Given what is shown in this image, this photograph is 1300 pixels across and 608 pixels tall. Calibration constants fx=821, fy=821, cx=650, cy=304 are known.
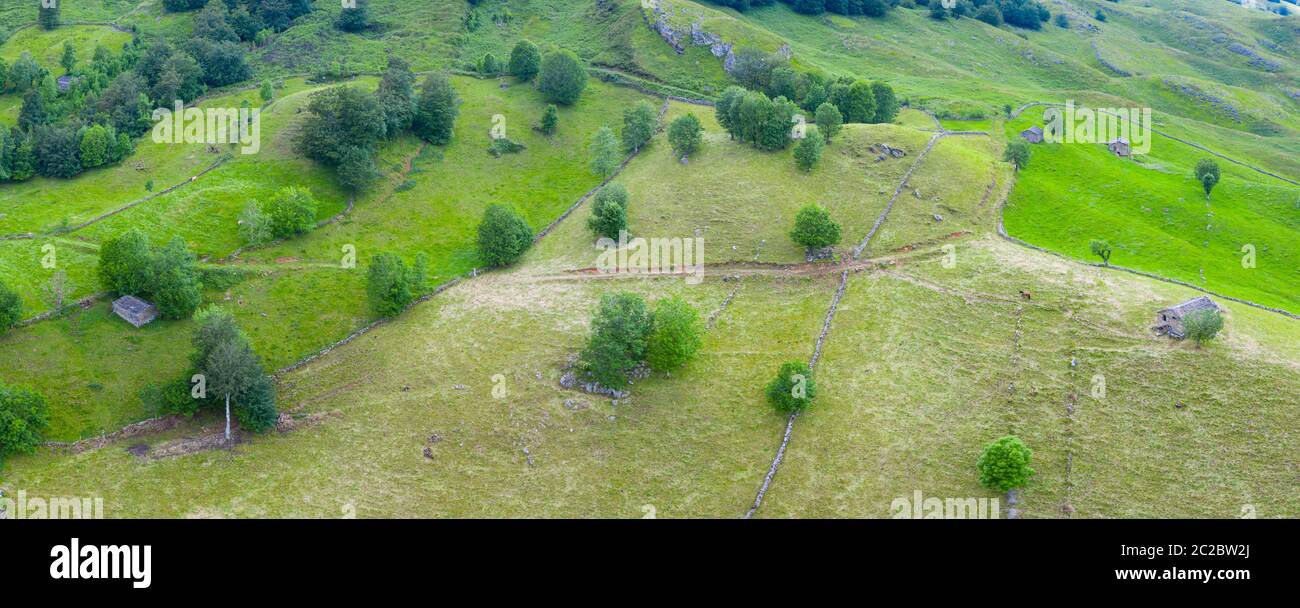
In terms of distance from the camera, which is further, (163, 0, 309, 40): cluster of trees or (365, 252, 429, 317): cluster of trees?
(163, 0, 309, 40): cluster of trees

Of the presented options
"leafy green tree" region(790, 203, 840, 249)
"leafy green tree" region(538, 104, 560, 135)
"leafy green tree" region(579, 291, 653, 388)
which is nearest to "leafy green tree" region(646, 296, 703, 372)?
"leafy green tree" region(579, 291, 653, 388)

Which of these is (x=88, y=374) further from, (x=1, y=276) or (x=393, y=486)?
(x=393, y=486)

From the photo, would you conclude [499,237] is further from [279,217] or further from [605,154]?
[605,154]

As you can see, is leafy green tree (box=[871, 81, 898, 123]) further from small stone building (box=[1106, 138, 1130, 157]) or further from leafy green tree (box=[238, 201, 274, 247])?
leafy green tree (box=[238, 201, 274, 247])

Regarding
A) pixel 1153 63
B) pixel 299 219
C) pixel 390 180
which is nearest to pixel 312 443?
pixel 299 219

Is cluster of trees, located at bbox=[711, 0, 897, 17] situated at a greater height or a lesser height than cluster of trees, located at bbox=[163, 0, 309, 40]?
greater

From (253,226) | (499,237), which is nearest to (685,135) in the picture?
(499,237)
